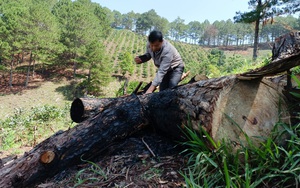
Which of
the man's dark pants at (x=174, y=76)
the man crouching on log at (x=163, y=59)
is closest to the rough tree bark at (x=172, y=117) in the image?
the man crouching on log at (x=163, y=59)

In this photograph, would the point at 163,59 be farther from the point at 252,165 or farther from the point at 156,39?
the point at 252,165

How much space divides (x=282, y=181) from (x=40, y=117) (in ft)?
44.0

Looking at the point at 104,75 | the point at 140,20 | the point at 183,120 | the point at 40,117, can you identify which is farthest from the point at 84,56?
the point at 140,20

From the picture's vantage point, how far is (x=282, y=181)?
1.34 m

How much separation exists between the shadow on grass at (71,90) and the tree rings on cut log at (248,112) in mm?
29418

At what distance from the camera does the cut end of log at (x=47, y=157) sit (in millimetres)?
2211

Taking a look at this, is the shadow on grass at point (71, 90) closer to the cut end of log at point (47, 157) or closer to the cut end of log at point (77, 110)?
the cut end of log at point (77, 110)

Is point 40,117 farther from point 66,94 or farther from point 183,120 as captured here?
point 66,94

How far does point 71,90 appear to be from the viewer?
31.5m

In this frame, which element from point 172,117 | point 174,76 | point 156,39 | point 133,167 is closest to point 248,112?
point 172,117

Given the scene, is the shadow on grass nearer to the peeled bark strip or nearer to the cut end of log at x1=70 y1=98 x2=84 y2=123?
the cut end of log at x1=70 y1=98 x2=84 y2=123

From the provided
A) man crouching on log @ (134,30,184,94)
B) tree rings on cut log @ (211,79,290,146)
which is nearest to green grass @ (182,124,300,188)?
tree rings on cut log @ (211,79,290,146)

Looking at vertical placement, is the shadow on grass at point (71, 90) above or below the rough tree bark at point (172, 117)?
below

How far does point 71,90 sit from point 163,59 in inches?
1187
